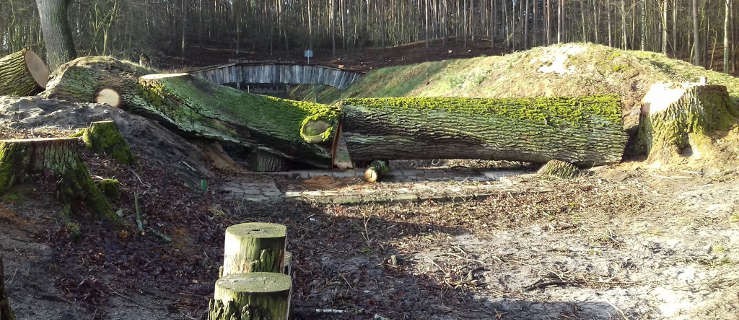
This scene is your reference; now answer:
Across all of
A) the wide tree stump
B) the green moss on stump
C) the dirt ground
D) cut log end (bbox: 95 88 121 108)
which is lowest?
the dirt ground

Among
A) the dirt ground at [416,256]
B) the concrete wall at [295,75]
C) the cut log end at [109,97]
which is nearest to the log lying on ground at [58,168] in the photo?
the dirt ground at [416,256]

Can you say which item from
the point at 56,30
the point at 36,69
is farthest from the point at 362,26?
the point at 36,69

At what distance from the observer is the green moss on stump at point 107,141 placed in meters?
7.64

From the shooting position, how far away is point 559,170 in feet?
34.3

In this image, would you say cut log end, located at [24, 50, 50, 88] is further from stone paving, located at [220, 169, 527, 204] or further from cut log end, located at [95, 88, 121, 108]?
stone paving, located at [220, 169, 527, 204]

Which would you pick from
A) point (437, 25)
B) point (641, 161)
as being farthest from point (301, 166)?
point (437, 25)

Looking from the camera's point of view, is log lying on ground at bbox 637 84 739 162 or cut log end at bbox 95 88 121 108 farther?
cut log end at bbox 95 88 121 108

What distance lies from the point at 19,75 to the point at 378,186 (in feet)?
19.7

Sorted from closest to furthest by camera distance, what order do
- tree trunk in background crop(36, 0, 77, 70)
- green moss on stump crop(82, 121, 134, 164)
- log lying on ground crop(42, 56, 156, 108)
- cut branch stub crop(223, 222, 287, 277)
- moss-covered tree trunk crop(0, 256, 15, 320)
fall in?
moss-covered tree trunk crop(0, 256, 15, 320)
cut branch stub crop(223, 222, 287, 277)
green moss on stump crop(82, 121, 134, 164)
log lying on ground crop(42, 56, 156, 108)
tree trunk in background crop(36, 0, 77, 70)

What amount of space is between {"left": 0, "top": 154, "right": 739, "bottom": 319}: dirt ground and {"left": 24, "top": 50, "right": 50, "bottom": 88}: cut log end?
3.50 meters

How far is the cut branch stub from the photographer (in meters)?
4.27

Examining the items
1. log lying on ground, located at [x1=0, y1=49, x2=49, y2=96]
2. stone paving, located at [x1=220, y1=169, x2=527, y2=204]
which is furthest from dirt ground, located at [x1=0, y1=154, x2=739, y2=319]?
log lying on ground, located at [x1=0, y1=49, x2=49, y2=96]

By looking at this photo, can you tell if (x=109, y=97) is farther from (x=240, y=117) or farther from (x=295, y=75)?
(x=295, y=75)

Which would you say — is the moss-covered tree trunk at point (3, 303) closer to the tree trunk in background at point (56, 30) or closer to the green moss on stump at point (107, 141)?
the green moss on stump at point (107, 141)
